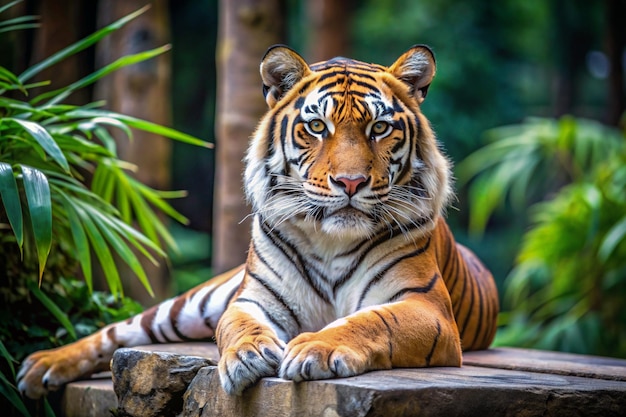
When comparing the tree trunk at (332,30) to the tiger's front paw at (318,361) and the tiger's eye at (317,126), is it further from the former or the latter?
the tiger's front paw at (318,361)

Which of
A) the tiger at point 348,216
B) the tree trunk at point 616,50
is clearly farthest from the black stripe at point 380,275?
the tree trunk at point 616,50

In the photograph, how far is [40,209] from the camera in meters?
3.19

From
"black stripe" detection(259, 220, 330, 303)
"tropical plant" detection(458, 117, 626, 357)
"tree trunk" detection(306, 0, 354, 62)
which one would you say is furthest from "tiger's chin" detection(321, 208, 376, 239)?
"tree trunk" detection(306, 0, 354, 62)

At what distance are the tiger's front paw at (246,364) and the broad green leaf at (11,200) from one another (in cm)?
97

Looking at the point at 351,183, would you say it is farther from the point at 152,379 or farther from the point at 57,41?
the point at 57,41

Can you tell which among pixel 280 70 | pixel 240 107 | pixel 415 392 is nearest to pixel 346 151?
pixel 280 70

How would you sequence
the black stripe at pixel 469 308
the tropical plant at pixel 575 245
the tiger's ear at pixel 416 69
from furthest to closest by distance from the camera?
the tropical plant at pixel 575 245 → the black stripe at pixel 469 308 → the tiger's ear at pixel 416 69

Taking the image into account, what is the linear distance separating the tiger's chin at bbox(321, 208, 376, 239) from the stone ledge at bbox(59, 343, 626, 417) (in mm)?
541

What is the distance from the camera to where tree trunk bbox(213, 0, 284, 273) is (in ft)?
18.0

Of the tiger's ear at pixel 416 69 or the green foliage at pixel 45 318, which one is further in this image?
the green foliage at pixel 45 318

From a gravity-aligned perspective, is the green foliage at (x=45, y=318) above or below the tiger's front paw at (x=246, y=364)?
below

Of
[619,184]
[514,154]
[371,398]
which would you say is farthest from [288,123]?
[514,154]

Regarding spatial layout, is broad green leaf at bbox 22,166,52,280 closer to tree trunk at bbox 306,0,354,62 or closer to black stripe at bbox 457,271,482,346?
black stripe at bbox 457,271,482,346

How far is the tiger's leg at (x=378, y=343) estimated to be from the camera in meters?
2.43
